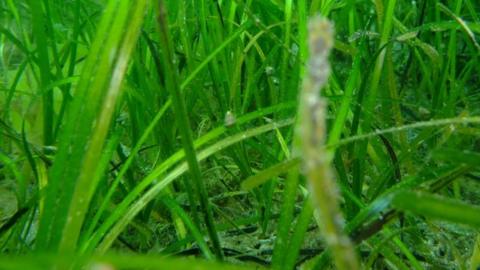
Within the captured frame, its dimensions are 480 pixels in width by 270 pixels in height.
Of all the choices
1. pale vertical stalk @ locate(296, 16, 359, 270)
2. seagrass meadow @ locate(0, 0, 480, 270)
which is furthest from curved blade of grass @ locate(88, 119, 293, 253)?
pale vertical stalk @ locate(296, 16, 359, 270)

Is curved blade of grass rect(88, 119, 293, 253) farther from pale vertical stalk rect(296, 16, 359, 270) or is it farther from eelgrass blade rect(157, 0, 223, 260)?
pale vertical stalk rect(296, 16, 359, 270)

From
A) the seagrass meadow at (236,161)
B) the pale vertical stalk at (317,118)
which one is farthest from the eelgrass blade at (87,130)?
the pale vertical stalk at (317,118)

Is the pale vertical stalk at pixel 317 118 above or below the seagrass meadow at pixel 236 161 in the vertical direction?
above

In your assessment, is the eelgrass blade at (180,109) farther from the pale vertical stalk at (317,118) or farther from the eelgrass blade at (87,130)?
the pale vertical stalk at (317,118)

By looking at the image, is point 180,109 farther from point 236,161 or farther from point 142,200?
point 236,161

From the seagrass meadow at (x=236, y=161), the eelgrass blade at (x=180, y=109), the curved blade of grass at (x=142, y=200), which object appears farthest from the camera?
the curved blade of grass at (x=142, y=200)

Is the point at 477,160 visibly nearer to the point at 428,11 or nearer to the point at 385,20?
the point at 385,20

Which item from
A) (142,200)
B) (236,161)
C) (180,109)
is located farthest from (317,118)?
(236,161)

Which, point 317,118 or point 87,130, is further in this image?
point 87,130

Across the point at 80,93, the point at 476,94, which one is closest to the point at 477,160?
the point at 80,93
